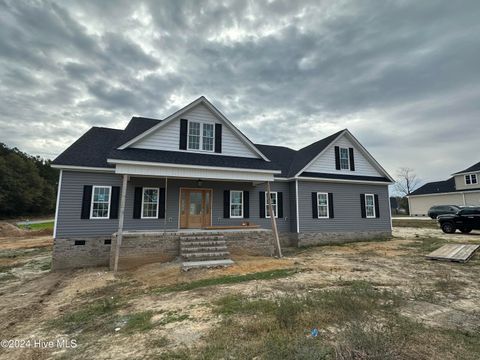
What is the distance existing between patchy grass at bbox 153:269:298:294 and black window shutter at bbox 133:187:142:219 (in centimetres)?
550

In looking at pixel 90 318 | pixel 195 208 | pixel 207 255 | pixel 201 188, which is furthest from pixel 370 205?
pixel 90 318

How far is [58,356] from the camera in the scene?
3361mm

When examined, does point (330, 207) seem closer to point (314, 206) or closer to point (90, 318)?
point (314, 206)

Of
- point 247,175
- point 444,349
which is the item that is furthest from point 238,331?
point 247,175

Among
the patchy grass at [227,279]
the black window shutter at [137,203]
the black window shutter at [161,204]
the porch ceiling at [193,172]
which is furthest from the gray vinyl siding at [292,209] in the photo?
the black window shutter at [137,203]

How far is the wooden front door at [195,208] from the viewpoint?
1216cm

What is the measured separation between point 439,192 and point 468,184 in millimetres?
4095

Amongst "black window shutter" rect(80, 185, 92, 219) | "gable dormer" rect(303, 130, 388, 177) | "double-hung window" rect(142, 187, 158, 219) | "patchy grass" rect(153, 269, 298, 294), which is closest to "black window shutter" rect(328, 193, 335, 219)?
"gable dormer" rect(303, 130, 388, 177)

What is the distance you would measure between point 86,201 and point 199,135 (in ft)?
20.7

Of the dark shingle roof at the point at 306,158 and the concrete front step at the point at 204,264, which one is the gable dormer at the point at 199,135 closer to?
the dark shingle roof at the point at 306,158

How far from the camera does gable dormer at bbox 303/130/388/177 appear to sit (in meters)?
15.0

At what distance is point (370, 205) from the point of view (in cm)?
1597

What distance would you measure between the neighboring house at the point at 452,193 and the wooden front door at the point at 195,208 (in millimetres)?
37880

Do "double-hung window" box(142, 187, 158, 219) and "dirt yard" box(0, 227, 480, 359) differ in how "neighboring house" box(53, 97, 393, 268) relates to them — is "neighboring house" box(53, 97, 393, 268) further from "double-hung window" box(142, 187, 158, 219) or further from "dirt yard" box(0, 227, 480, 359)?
"dirt yard" box(0, 227, 480, 359)
